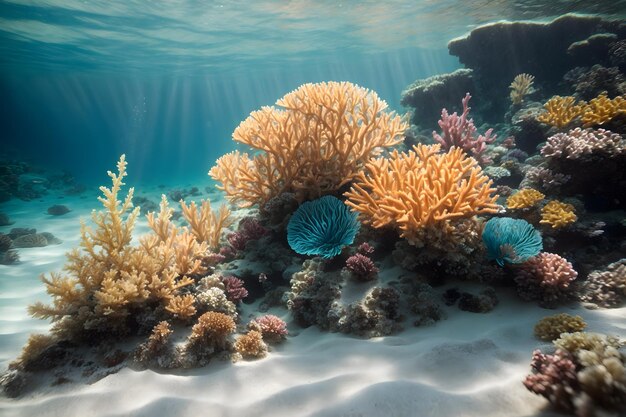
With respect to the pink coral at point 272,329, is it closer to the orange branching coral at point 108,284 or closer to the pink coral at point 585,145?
the orange branching coral at point 108,284

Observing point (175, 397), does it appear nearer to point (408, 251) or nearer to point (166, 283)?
point (166, 283)

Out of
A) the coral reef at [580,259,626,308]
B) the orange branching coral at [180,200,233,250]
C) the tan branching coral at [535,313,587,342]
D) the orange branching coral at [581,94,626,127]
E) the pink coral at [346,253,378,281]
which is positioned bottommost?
the coral reef at [580,259,626,308]

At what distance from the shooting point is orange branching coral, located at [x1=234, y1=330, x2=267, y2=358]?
365 cm

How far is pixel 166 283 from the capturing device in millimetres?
4246

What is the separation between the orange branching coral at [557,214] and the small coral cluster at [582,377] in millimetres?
2570

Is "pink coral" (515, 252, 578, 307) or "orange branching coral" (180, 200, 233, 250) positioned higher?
"orange branching coral" (180, 200, 233, 250)

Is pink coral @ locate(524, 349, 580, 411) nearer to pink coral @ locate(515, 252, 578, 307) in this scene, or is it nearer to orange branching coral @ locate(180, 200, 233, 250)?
pink coral @ locate(515, 252, 578, 307)

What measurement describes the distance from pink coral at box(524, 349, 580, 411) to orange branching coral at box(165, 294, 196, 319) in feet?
11.8

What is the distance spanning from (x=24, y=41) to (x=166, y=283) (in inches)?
1306

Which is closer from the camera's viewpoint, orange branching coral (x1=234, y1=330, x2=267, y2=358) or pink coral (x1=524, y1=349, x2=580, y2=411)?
pink coral (x1=524, y1=349, x2=580, y2=411)

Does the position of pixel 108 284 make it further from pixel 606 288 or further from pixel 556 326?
pixel 606 288

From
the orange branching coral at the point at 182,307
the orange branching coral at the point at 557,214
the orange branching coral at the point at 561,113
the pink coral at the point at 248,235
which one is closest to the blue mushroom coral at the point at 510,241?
the orange branching coral at the point at 557,214

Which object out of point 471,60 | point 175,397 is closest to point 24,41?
point 471,60

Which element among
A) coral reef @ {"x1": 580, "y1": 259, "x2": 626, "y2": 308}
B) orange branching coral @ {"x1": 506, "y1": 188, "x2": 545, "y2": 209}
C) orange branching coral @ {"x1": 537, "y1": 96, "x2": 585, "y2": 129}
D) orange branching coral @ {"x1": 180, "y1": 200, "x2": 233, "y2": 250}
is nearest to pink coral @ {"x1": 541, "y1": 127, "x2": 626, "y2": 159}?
orange branching coral @ {"x1": 506, "y1": 188, "x2": 545, "y2": 209}
